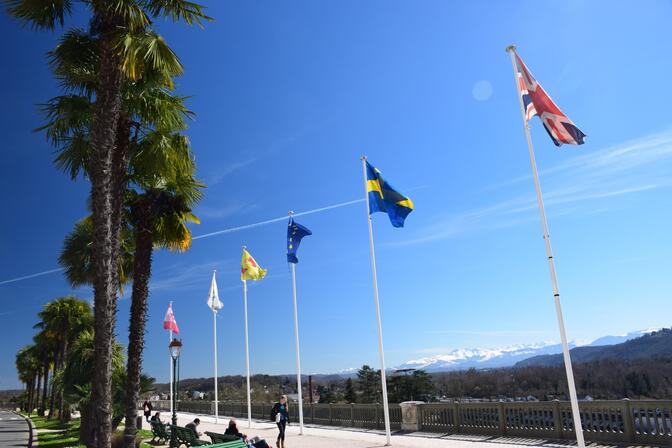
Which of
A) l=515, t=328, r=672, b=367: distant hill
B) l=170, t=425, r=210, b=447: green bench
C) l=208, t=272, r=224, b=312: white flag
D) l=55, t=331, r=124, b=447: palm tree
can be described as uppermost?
l=208, t=272, r=224, b=312: white flag

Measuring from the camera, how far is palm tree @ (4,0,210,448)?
875cm

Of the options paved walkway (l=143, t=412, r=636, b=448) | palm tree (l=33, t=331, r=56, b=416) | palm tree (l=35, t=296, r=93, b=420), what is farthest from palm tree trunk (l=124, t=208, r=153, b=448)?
palm tree (l=33, t=331, r=56, b=416)

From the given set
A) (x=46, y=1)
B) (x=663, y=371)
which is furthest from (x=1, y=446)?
(x=663, y=371)

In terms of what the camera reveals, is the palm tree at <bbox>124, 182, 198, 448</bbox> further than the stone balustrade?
Yes

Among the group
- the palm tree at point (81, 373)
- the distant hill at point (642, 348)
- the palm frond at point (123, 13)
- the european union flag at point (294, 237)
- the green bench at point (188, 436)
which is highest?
the palm frond at point (123, 13)

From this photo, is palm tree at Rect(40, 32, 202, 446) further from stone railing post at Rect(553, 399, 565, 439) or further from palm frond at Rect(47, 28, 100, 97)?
stone railing post at Rect(553, 399, 565, 439)

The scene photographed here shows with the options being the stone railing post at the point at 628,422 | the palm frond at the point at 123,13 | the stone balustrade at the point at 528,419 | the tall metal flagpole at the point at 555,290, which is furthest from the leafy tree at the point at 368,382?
the palm frond at the point at 123,13

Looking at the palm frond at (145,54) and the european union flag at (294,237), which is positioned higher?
the palm frond at (145,54)

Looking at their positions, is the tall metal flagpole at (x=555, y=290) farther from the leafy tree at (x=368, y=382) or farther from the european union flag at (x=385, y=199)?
the leafy tree at (x=368, y=382)

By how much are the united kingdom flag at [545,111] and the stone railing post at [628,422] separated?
6.62m

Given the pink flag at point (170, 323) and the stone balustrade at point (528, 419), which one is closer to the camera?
the stone balustrade at point (528, 419)

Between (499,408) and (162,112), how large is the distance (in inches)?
509

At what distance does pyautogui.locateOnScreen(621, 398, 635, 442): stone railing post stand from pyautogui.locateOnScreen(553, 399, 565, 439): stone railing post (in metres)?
1.65

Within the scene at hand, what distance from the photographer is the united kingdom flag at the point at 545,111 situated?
998 centimetres
